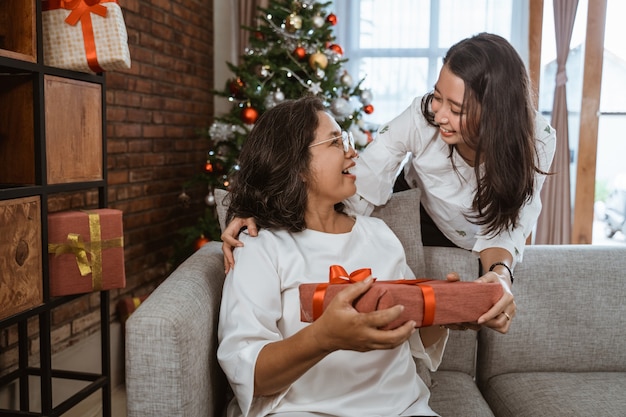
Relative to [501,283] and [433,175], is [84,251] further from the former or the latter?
[501,283]

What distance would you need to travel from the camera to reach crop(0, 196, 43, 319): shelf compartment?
1.53 m

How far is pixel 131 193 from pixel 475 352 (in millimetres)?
1866

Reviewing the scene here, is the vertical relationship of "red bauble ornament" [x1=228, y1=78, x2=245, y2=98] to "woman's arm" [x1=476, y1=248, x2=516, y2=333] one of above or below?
above

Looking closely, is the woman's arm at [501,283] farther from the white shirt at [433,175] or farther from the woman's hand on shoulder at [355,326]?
Result: the woman's hand on shoulder at [355,326]

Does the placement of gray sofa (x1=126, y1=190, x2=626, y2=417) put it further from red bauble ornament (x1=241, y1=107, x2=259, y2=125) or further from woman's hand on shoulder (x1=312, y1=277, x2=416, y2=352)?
red bauble ornament (x1=241, y1=107, x2=259, y2=125)

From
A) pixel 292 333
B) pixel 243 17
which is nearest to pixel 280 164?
pixel 292 333

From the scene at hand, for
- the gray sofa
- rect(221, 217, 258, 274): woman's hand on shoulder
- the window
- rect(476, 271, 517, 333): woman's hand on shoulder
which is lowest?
the gray sofa

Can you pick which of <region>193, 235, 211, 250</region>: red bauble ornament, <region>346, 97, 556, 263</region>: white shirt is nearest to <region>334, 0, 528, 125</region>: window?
<region>193, 235, 211, 250</region>: red bauble ornament

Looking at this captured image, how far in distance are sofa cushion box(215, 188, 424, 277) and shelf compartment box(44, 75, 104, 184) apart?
1.40 feet

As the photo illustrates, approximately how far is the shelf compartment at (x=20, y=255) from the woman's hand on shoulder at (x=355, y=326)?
885mm

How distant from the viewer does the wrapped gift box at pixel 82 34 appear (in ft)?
5.64

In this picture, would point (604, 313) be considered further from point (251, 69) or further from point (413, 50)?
point (413, 50)

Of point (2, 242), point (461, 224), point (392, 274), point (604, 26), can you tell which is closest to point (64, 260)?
point (2, 242)

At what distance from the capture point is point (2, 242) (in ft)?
4.97
